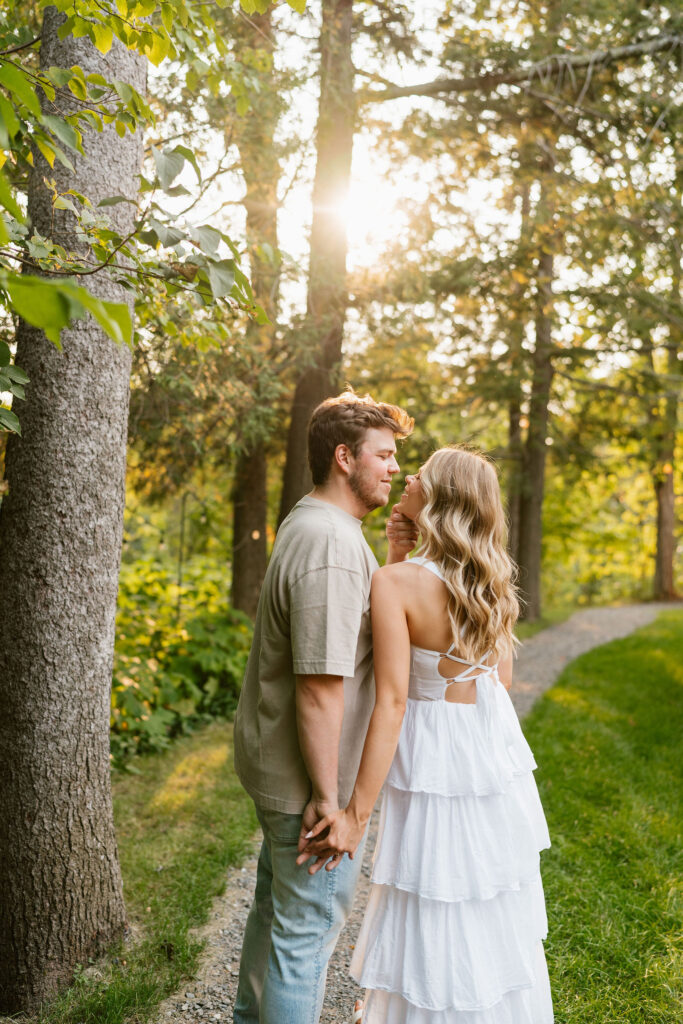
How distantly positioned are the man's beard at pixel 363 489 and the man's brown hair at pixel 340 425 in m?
0.07

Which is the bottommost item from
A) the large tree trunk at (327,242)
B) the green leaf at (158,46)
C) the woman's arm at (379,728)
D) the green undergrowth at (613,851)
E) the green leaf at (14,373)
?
the green undergrowth at (613,851)

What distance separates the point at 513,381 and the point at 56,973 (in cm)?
1005

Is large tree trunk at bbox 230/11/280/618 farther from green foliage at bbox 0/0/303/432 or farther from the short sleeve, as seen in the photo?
the short sleeve

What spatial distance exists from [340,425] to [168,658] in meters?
5.30

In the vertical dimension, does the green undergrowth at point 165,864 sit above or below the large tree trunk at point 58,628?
below

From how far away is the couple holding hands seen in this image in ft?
6.66

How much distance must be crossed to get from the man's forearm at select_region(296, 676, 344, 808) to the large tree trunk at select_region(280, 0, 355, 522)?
497 centimetres

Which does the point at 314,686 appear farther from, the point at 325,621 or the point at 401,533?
the point at 401,533

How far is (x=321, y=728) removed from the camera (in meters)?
1.99

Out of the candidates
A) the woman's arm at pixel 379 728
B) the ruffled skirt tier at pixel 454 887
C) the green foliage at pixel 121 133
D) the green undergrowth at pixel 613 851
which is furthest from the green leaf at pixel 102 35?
the green undergrowth at pixel 613 851

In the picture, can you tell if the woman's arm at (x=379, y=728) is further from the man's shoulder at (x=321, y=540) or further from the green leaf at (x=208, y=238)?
the green leaf at (x=208, y=238)

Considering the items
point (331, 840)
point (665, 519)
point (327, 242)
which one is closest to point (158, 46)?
point (331, 840)

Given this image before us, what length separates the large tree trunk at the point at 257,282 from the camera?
5723mm

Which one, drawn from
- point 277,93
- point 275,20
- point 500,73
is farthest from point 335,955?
point 500,73
